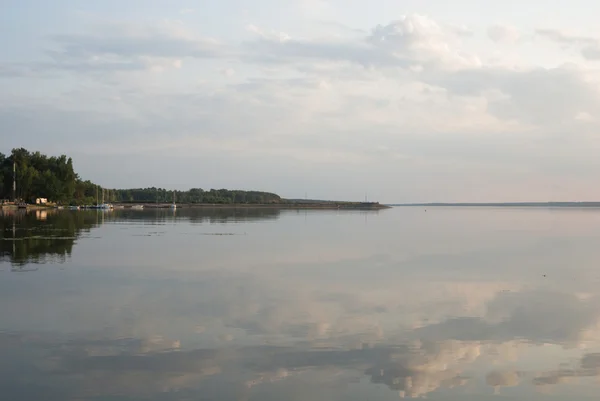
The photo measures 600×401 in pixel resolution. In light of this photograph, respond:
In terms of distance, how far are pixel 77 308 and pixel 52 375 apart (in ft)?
21.2

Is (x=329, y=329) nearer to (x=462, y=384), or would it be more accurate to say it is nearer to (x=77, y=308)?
(x=462, y=384)

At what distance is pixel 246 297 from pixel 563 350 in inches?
394

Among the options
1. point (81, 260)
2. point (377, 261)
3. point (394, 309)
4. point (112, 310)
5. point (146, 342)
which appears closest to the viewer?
point (146, 342)

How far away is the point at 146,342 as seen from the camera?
13.7 m

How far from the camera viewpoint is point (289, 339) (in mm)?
14398

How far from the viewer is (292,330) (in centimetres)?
1537

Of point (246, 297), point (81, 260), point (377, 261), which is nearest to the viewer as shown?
point (246, 297)

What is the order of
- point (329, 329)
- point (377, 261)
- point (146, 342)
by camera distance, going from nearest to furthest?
point (146, 342) → point (329, 329) → point (377, 261)

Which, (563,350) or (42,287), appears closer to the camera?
(563,350)

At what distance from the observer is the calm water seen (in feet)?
36.2

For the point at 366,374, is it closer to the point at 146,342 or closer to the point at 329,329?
the point at 329,329

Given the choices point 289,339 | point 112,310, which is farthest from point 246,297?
point 289,339


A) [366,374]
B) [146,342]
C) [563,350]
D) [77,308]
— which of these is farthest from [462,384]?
[77,308]

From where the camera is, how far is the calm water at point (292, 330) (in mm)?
11039
